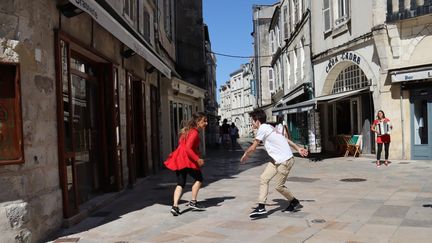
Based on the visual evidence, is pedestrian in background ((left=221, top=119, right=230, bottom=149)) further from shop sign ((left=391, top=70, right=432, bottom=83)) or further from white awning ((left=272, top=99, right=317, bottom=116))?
shop sign ((left=391, top=70, right=432, bottom=83))

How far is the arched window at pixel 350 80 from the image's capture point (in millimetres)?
18656

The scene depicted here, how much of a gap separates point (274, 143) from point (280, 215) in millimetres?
1099

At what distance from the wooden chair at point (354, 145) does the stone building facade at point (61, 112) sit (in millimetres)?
9209

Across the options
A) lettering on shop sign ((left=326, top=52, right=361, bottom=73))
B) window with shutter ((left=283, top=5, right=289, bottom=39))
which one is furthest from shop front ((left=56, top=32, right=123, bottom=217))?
window with shutter ((left=283, top=5, right=289, bottom=39))

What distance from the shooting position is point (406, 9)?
15.5m

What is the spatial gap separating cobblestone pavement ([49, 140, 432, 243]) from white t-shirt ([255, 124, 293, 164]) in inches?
35.1

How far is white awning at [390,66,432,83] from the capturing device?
1482 centimetres

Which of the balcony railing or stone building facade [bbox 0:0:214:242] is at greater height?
the balcony railing

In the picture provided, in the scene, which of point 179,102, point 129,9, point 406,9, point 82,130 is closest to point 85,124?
point 82,130

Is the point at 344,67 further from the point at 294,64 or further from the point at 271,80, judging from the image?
the point at 271,80

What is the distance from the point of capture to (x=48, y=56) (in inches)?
257

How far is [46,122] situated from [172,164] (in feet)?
7.64

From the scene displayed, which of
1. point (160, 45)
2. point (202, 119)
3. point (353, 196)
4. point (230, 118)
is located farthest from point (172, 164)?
point (230, 118)

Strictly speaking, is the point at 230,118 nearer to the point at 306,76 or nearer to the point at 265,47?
the point at 265,47
